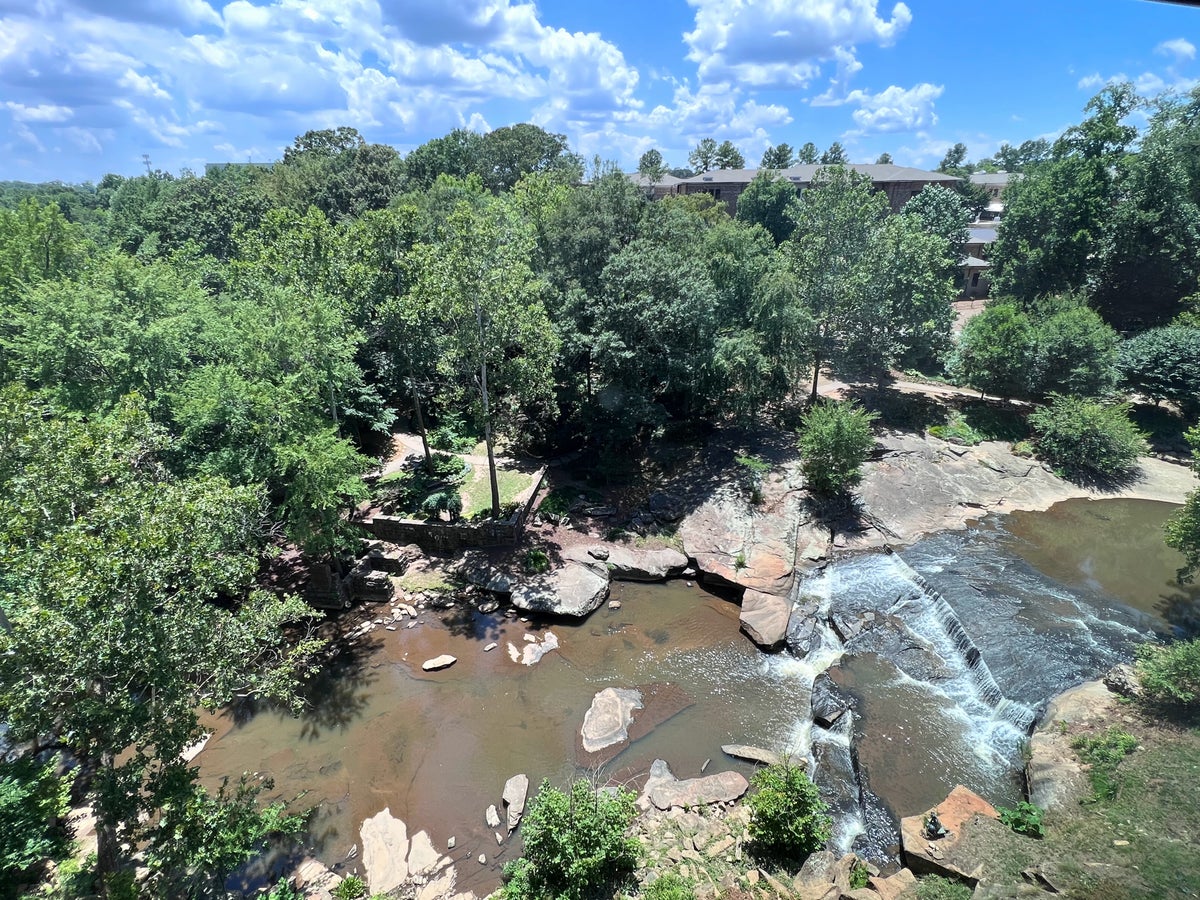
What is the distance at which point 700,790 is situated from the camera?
14.7m

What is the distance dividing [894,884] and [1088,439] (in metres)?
27.9

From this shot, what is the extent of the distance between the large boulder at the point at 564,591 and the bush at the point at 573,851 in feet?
31.6

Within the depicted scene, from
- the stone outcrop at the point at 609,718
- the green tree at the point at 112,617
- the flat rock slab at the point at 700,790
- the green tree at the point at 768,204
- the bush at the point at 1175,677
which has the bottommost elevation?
the flat rock slab at the point at 700,790

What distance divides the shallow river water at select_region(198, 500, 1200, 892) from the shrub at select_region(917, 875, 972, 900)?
5.82ft

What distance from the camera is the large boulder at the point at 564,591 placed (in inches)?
854

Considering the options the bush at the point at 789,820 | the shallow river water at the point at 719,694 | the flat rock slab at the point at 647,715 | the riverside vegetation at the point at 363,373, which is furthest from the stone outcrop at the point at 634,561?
the bush at the point at 789,820

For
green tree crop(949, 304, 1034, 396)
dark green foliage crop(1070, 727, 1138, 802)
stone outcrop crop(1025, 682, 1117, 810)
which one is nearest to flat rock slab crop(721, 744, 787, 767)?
stone outcrop crop(1025, 682, 1117, 810)

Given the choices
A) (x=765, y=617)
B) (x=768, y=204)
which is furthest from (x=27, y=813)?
(x=768, y=204)

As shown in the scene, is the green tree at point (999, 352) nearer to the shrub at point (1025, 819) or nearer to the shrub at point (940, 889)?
the shrub at point (1025, 819)

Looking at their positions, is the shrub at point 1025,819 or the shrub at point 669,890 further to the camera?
the shrub at point 1025,819

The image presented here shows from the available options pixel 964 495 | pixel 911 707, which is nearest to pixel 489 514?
pixel 911 707

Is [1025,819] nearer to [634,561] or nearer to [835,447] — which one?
[634,561]

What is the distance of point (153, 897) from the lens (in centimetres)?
1041

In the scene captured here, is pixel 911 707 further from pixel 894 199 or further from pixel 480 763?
pixel 894 199
